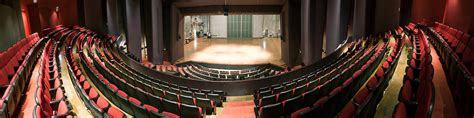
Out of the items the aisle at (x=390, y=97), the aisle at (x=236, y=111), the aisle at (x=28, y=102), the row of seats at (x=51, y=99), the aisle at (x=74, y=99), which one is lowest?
the aisle at (x=236, y=111)

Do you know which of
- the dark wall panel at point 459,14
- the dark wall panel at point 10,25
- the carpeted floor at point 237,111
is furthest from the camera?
the dark wall panel at point 10,25

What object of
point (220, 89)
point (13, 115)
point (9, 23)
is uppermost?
point (9, 23)

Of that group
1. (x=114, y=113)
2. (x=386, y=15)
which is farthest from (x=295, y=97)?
(x=386, y=15)

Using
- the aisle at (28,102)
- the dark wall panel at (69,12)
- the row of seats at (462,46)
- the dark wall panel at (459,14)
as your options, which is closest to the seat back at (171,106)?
the aisle at (28,102)

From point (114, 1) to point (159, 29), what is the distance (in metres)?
1.17

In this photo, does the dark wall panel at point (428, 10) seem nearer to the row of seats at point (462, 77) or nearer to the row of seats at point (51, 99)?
the row of seats at point (462, 77)

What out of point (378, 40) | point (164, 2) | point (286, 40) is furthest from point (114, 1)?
point (378, 40)

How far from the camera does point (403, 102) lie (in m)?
0.97

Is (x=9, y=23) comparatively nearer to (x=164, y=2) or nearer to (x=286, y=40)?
(x=164, y=2)

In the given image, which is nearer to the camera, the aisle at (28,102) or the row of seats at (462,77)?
the row of seats at (462,77)

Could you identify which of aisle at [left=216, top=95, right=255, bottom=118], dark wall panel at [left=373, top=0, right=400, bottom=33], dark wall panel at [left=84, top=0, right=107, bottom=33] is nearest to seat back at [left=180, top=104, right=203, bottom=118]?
aisle at [left=216, top=95, right=255, bottom=118]

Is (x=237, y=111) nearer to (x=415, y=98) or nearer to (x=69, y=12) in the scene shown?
(x=415, y=98)

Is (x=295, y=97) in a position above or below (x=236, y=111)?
above

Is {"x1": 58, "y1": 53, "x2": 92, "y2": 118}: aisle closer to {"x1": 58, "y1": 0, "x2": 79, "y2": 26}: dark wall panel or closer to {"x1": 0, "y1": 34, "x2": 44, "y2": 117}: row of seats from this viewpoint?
{"x1": 0, "y1": 34, "x2": 44, "y2": 117}: row of seats
